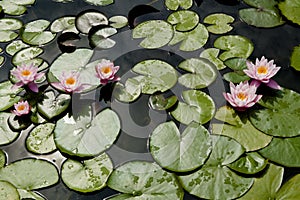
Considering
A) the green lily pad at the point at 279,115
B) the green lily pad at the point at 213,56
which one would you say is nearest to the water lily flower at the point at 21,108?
the green lily pad at the point at 213,56

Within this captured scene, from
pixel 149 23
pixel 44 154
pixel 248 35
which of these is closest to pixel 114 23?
pixel 149 23

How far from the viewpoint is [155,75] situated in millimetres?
1983

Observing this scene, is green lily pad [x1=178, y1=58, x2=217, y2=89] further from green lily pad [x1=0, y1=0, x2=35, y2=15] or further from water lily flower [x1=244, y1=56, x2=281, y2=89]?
green lily pad [x1=0, y1=0, x2=35, y2=15]

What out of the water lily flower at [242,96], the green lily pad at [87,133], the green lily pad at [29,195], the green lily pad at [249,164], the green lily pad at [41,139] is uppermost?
the water lily flower at [242,96]

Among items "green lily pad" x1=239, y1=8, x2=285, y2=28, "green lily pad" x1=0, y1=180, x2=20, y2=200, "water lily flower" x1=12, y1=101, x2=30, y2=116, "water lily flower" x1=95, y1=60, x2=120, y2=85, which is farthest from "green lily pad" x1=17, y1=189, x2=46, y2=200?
"green lily pad" x1=239, y1=8, x2=285, y2=28

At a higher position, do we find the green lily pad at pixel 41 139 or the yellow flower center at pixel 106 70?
the yellow flower center at pixel 106 70

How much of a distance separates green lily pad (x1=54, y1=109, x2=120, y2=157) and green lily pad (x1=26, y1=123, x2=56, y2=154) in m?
0.03

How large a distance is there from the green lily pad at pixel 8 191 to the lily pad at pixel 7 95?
0.42 metres

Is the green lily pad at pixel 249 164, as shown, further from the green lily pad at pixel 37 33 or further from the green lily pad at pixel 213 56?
the green lily pad at pixel 37 33

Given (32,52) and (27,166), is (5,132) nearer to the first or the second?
(27,166)

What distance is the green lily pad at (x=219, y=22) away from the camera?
222 centimetres

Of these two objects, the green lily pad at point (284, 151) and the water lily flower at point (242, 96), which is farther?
the water lily flower at point (242, 96)

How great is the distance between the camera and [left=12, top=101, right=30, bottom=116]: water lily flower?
1840 millimetres

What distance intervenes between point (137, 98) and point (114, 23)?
63cm
